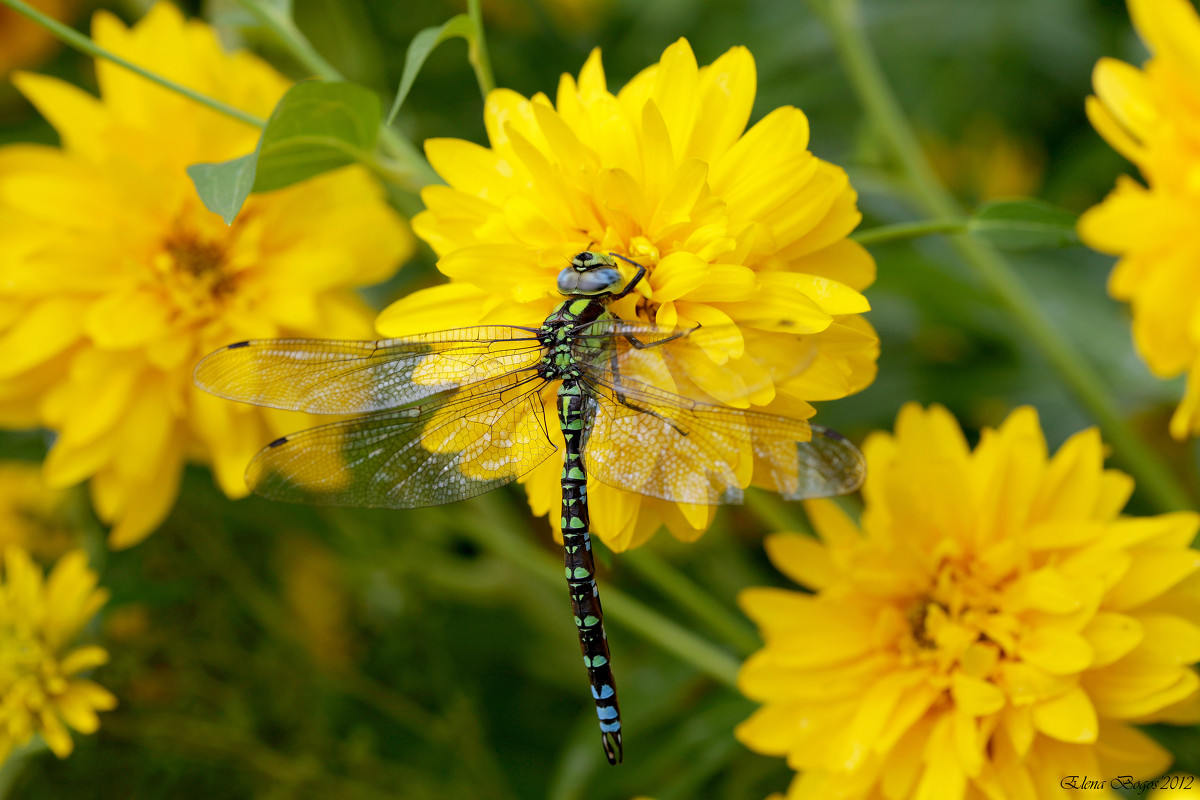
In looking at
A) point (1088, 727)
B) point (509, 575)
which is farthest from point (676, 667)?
point (1088, 727)

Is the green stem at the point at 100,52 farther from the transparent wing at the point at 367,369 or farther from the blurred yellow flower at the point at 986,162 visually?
the blurred yellow flower at the point at 986,162

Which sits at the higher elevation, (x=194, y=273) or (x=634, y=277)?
(x=194, y=273)

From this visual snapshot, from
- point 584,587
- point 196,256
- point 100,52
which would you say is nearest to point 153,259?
point 196,256

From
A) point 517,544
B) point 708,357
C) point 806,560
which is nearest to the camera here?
point 708,357

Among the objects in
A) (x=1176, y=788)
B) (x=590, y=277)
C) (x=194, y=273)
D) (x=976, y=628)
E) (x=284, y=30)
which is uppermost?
(x=284, y=30)

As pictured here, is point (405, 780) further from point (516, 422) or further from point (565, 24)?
point (565, 24)

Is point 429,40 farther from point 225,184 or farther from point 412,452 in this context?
point 412,452
